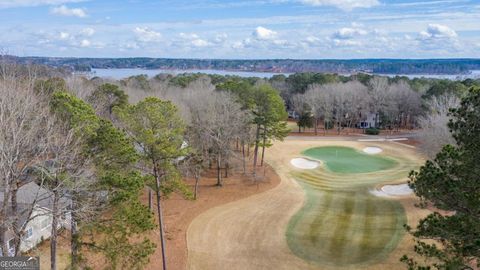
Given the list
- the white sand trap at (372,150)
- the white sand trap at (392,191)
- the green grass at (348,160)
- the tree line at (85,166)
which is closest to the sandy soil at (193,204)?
the tree line at (85,166)

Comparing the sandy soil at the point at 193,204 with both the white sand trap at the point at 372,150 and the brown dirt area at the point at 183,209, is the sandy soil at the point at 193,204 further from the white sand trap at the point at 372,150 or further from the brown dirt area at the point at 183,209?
the white sand trap at the point at 372,150

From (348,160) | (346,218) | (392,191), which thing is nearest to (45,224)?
(346,218)

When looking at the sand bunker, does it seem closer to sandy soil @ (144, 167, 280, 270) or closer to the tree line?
sandy soil @ (144, 167, 280, 270)

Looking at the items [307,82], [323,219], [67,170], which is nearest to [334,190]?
[323,219]

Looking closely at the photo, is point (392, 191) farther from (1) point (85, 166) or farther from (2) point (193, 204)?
(1) point (85, 166)

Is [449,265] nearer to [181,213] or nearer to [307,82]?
[181,213]

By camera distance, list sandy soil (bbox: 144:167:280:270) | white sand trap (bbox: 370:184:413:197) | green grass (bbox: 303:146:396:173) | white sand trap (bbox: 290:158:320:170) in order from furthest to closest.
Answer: white sand trap (bbox: 290:158:320:170), green grass (bbox: 303:146:396:173), white sand trap (bbox: 370:184:413:197), sandy soil (bbox: 144:167:280:270)

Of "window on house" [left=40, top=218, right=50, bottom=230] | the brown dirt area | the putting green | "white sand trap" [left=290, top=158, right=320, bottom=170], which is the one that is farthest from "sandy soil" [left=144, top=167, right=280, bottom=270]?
"window on house" [left=40, top=218, right=50, bottom=230]
